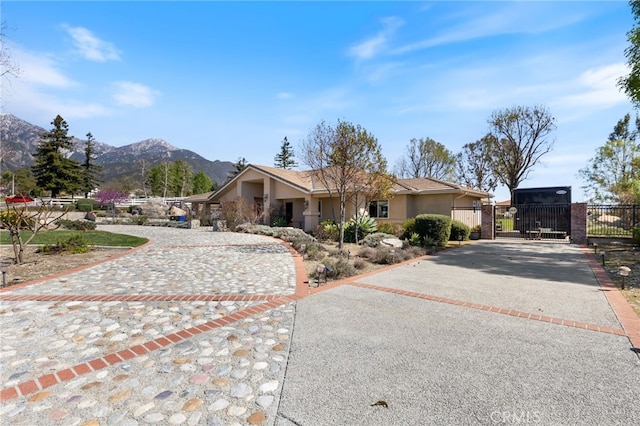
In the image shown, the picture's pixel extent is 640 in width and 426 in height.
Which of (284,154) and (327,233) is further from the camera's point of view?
(284,154)

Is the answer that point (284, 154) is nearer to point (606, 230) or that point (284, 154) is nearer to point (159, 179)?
point (159, 179)

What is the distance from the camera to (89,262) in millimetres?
9250

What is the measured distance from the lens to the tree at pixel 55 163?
44.0 m

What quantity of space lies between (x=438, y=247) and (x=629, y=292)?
7.18m

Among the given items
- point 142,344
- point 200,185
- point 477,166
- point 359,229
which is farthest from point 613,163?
point 200,185

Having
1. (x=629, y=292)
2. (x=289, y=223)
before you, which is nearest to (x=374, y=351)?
(x=629, y=292)

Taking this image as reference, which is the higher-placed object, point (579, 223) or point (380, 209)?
point (380, 209)

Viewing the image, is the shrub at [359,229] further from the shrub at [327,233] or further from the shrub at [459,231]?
the shrub at [459,231]

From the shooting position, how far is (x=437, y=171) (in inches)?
1620

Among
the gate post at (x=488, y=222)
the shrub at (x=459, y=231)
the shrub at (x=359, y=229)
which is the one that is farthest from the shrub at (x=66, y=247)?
the gate post at (x=488, y=222)

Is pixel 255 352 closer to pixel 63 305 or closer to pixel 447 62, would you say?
pixel 63 305

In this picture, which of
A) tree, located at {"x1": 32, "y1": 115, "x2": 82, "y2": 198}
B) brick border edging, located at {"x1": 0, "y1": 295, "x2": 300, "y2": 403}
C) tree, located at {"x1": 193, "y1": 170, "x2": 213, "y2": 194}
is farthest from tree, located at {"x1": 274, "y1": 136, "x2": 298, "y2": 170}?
brick border edging, located at {"x1": 0, "y1": 295, "x2": 300, "y2": 403}

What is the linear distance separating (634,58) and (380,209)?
1392cm

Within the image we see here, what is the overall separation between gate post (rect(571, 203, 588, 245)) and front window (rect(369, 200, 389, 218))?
1013 cm
